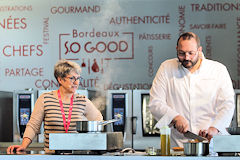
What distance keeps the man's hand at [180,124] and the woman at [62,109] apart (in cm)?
62

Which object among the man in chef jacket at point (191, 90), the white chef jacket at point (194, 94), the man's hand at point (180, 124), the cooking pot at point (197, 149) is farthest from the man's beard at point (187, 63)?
the cooking pot at point (197, 149)

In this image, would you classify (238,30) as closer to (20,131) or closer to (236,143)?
(20,131)

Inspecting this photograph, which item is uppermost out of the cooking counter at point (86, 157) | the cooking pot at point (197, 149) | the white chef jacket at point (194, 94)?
the white chef jacket at point (194, 94)

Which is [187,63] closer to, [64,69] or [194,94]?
[194,94]

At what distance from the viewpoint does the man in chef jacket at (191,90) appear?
362 cm

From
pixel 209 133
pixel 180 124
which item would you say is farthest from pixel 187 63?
pixel 209 133

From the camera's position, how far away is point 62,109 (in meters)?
3.62

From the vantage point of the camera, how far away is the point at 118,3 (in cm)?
628

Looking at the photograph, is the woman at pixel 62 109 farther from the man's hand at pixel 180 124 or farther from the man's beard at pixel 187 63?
the man's beard at pixel 187 63

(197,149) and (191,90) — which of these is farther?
(191,90)

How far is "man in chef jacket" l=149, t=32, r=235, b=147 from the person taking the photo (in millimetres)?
3619

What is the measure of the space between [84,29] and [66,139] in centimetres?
386

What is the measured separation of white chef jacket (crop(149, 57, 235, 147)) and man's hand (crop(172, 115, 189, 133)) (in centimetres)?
22

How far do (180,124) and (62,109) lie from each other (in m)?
0.89
